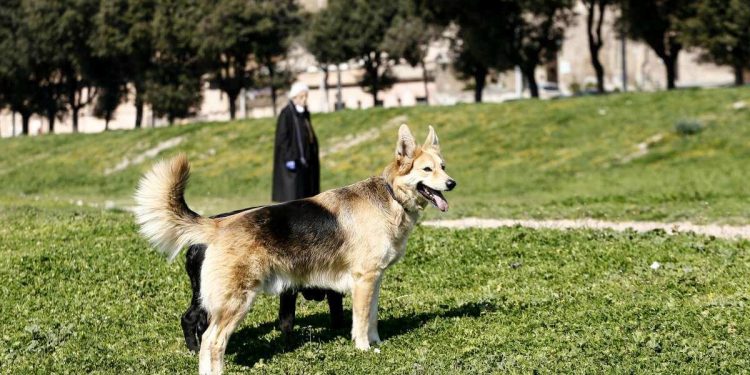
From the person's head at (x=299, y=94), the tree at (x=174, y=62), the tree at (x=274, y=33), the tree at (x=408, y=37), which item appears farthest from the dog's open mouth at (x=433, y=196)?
the tree at (x=174, y=62)

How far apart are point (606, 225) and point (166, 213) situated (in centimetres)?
1113

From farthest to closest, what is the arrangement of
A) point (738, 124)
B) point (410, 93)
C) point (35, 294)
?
1. point (410, 93)
2. point (738, 124)
3. point (35, 294)

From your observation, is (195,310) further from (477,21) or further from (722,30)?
(477,21)

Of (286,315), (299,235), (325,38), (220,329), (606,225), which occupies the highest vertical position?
(325,38)

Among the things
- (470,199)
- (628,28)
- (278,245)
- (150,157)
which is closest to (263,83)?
(150,157)

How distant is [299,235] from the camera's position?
8.49 m

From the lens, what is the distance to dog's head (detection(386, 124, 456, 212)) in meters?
8.86

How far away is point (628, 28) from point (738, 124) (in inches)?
767

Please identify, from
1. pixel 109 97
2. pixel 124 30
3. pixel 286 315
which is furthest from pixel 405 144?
pixel 109 97

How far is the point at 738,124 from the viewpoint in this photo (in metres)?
32.2

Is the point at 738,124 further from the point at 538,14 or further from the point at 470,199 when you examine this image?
the point at 538,14

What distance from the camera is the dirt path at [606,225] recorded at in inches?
647

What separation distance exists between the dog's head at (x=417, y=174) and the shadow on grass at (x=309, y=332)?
148cm

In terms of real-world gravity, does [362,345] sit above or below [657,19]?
below
